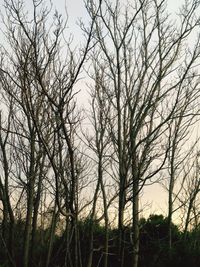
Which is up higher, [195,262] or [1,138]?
[1,138]

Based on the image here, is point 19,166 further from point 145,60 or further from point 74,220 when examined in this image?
point 74,220

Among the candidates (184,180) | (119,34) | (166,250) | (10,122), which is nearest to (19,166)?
(10,122)

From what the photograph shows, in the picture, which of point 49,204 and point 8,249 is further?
point 49,204

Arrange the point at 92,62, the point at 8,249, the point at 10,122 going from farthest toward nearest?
the point at 10,122 → the point at 92,62 → the point at 8,249

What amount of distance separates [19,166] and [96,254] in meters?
4.85

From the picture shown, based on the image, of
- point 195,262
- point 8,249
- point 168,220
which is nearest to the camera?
point 8,249

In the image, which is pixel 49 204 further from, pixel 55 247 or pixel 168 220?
pixel 168 220

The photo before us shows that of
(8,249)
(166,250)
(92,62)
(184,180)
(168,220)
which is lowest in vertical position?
(8,249)

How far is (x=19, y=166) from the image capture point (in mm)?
9883

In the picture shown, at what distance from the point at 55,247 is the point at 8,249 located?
8.47 metres

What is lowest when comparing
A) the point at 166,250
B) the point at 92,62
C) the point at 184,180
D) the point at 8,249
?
the point at 8,249

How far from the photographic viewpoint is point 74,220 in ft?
13.0

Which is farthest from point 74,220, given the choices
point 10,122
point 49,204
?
point 49,204

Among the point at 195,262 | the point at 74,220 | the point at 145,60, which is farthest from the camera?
the point at 195,262
